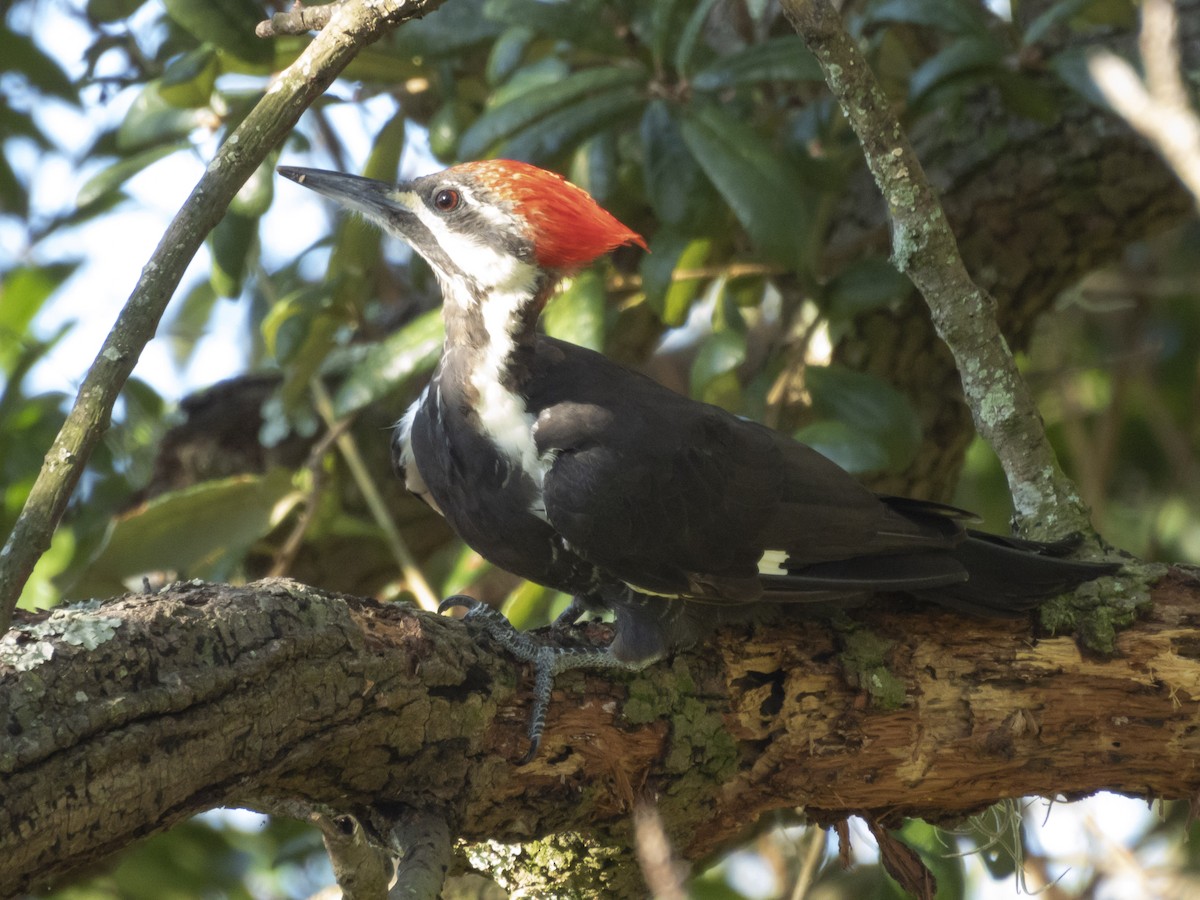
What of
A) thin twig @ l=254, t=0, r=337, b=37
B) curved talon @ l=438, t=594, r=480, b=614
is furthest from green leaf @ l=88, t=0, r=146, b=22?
curved talon @ l=438, t=594, r=480, b=614

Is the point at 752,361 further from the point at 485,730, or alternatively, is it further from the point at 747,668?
the point at 485,730

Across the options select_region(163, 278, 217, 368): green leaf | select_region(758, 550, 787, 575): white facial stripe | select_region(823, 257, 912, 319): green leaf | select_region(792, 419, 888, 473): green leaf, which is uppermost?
select_region(163, 278, 217, 368): green leaf

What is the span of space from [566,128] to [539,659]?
1174mm

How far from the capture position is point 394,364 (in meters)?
2.97

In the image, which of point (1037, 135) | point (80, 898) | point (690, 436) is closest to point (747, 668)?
point (690, 436)

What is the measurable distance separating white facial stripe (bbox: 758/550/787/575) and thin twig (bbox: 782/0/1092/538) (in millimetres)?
491

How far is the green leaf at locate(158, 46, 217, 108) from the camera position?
283 centimetres

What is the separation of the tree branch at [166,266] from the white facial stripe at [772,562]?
110cm

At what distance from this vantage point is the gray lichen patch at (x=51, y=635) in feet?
4.86

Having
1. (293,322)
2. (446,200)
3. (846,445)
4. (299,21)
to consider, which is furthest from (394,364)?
(299,21)

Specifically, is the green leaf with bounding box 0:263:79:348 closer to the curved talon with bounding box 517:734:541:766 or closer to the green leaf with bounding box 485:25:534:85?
the green leaf with bounding box 485:25:534:85

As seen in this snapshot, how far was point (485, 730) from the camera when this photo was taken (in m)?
1.93

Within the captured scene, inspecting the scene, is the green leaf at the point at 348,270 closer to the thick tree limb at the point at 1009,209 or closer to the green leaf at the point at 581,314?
the green leaf at the point at 581,314

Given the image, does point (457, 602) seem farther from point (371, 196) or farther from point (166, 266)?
point (166, 266)
